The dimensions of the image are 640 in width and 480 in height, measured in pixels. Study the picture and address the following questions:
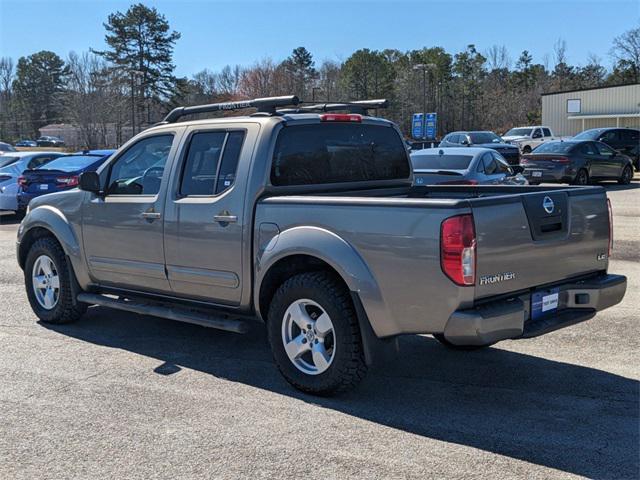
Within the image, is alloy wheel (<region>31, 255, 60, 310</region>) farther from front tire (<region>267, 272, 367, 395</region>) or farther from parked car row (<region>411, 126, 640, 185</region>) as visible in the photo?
parked car row (<region>411, 126, 640, 185</region>)

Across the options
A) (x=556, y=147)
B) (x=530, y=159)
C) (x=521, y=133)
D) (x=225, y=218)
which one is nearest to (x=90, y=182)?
(x=225, y=218)

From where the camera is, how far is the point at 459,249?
421cm

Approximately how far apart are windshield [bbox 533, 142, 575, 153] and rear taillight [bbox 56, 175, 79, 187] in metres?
14.2

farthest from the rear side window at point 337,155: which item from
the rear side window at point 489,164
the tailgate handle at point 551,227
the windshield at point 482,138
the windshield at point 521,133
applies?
the windshield at point 521,133

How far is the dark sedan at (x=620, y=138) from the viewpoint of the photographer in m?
29.5

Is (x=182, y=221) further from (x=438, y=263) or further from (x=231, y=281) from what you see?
(x=438, y=263)

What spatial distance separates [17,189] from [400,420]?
15127mm

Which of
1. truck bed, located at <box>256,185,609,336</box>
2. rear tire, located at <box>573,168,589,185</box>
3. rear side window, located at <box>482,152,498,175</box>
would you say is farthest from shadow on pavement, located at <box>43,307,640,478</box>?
rear tire, located at <box>573,168,589,185</box>

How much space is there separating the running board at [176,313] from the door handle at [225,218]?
767mm

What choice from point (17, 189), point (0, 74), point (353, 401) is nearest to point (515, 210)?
point (353, 401)

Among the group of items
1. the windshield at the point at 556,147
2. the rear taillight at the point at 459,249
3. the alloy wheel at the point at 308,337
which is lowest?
the alloy wheel at the point at 308,337

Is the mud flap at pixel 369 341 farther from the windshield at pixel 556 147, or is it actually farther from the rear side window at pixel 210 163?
the windshield at pixel 556 147

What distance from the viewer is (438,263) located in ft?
14.0

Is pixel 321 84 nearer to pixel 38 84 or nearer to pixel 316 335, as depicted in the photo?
pixel 38 84
